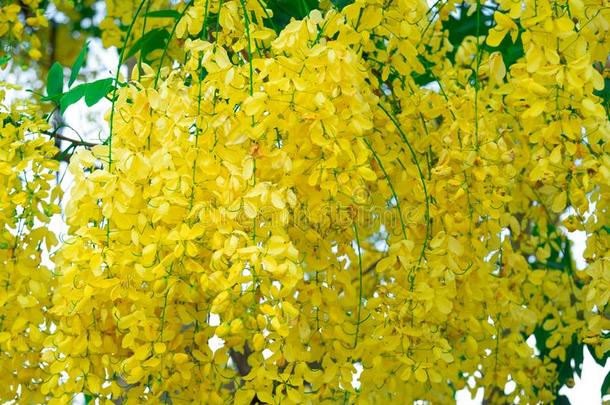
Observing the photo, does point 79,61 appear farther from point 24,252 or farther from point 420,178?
point 420,178

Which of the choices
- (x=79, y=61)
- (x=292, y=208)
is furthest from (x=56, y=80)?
(x=292, y=208)

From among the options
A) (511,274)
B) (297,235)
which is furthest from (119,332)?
(511,274)

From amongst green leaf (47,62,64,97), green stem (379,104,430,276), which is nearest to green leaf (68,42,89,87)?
green leaf (47,62,64,97)

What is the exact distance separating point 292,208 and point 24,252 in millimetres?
594

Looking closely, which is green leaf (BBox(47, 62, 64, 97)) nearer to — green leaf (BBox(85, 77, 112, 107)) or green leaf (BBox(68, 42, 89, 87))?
green leaf (BBox(68, 42, 89, 87))

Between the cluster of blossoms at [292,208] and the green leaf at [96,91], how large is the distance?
0.34ft

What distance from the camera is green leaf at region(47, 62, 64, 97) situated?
1728 mm

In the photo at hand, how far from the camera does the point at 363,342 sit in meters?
1.45

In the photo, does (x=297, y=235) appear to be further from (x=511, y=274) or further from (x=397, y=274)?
(x=511, y=274)

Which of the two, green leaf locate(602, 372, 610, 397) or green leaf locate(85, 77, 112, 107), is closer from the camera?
green leaf locate(85, 77, 112, 107)

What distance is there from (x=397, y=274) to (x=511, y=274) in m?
0.48

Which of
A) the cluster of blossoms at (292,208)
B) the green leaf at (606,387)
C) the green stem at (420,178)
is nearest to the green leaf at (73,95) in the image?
the cluster of blossoms at (292,208)

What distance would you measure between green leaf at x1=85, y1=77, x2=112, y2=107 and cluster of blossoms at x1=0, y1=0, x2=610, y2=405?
10 centimetres

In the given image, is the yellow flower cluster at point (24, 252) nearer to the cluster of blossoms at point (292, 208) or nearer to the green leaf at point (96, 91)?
the cluster of blossoms at point (292, 208)
